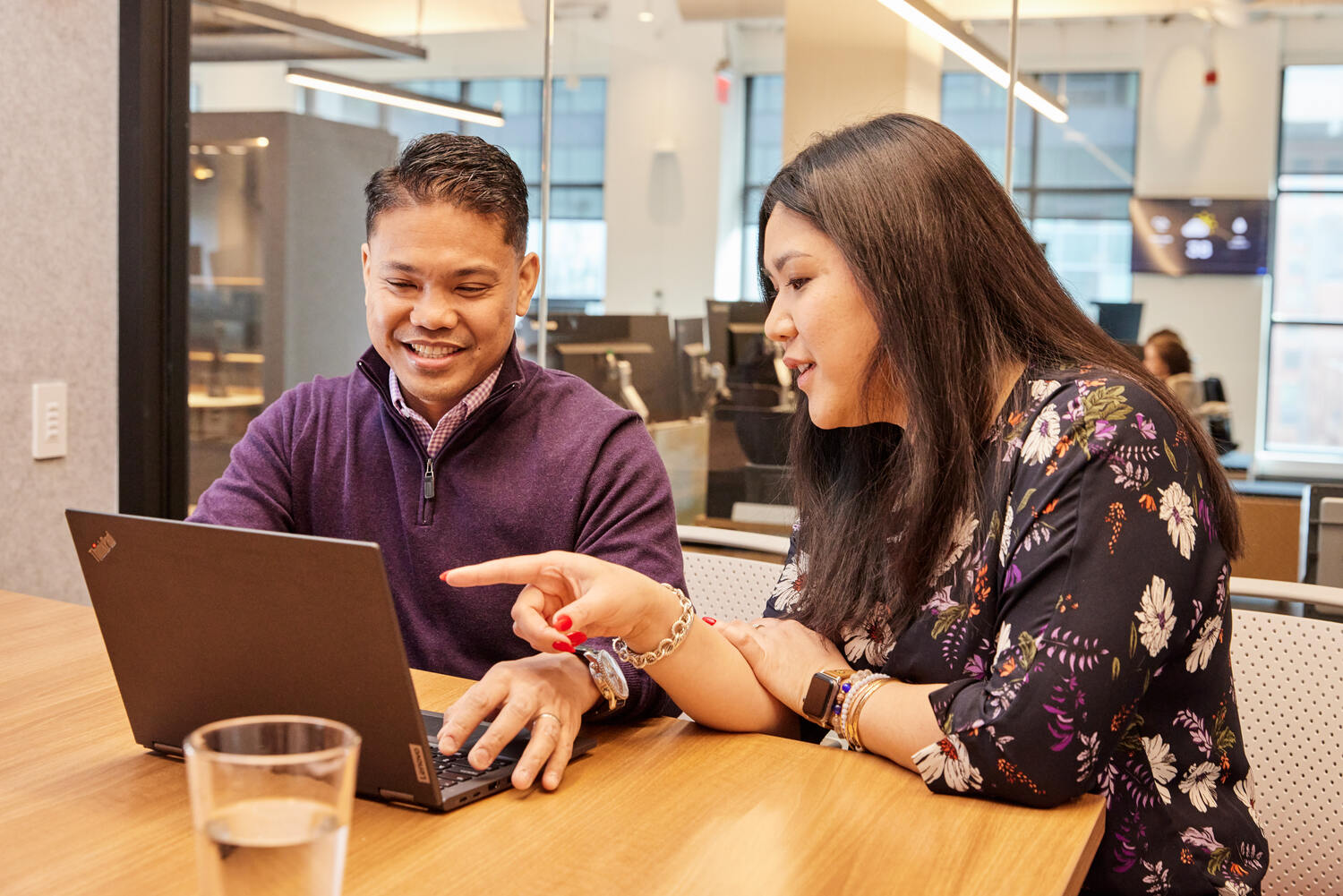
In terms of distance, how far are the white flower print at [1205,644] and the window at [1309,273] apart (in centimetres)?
166

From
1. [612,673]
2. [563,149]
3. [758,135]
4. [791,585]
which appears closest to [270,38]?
[563,149]

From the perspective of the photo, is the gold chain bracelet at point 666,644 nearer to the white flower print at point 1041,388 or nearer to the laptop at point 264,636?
the laptop at point 264,636

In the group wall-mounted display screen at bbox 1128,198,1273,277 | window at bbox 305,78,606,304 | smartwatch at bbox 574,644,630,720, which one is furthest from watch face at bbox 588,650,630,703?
window at bbox 305,78,606,304

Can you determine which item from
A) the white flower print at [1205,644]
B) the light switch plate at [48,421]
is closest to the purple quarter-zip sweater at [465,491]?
the white flower print at [1205,644]

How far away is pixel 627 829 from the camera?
94 centimetres

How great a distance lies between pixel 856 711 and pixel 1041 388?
0.38m

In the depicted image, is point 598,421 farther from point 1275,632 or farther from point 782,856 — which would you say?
point 1275,632

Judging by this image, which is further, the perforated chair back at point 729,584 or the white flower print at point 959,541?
A: the perforated chair back at point 729,584

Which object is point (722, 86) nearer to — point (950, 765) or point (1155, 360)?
point (1155, 360)

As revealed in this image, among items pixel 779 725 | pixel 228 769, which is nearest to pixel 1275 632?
pixel 779 725

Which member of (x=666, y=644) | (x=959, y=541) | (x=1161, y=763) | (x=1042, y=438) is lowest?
(x=1161, y=763)

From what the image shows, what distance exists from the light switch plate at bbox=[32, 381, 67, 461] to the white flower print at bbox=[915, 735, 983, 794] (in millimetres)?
1954

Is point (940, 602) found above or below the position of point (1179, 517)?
below

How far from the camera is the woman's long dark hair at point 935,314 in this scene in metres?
1.24
